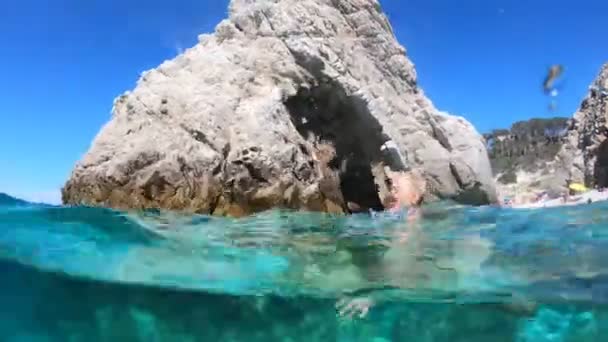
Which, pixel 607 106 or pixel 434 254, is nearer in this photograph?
pixel 434 254

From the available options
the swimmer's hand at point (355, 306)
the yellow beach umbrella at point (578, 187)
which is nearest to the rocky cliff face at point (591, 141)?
A: the yellow beach umbrella at point (578, 187)

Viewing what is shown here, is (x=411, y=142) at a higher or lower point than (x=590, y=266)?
higher

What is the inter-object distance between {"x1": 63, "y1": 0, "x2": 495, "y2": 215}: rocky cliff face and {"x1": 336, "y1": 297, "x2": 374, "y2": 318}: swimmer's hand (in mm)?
4093

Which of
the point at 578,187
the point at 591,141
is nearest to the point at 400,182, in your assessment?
the point at 578,187

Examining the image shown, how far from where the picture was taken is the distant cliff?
1609 inches

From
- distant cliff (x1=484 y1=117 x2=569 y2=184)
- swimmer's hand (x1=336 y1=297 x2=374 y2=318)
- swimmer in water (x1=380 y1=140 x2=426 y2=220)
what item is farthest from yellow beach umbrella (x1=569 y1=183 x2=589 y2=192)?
distant cliff (x1=484 y1=117 x2=569 y2=184)

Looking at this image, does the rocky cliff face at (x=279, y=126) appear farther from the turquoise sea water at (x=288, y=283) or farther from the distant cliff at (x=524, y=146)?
the distant cliff at (x=524, y=146)

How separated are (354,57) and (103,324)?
431 inches

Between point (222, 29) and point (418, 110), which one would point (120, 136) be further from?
point (418, 110)

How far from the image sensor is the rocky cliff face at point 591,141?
67.6ft

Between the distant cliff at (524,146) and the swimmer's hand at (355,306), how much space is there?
27.7m

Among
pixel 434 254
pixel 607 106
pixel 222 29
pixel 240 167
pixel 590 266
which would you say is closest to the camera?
pixel 590 266

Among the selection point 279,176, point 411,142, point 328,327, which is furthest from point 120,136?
point 411,142

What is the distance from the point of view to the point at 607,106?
20.2m
